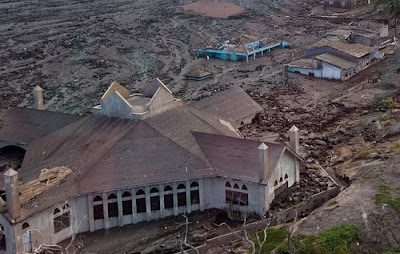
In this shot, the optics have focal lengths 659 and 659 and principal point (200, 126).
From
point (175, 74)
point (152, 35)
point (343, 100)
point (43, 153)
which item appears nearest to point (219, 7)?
point (152, 35)

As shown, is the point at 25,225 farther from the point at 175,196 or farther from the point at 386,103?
the point at 386,103

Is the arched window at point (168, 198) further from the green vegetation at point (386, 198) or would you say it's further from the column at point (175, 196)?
the green vegetation at point (386, 198)

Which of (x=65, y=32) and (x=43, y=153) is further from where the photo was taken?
(x=65, y=32)

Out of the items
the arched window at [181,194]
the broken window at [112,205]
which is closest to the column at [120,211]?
the broken window at [112,205]

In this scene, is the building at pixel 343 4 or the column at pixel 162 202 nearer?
the column at pixel 162 202

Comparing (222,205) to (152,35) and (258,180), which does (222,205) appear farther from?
(152,35)

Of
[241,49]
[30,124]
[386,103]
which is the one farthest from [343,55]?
[30,124]

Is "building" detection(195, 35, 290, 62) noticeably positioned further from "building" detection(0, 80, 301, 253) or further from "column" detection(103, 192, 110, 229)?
"column" detection(103, 192, 110, 229)
